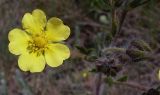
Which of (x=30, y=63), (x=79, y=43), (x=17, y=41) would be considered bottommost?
(x=79, y=43)

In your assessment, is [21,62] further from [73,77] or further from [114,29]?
[73,77]

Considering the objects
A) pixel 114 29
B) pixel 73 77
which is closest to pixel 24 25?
pixel 114 29

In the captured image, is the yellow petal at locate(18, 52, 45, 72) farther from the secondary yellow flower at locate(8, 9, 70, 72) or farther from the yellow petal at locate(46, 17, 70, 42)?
the yellow petal at locate(46, 17, 70, 42)

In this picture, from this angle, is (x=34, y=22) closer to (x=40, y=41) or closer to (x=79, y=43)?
(x=40, y=41)

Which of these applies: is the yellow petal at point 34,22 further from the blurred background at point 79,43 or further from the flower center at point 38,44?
the blurred background at point 79,43

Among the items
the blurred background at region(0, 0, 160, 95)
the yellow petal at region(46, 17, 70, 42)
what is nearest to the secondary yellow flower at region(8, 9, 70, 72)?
the yellow petal at region(46, 17, 70, 42)

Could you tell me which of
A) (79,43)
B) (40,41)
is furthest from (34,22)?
(79,43)
